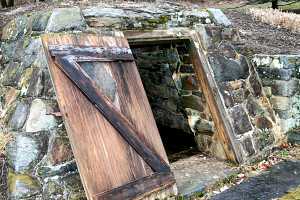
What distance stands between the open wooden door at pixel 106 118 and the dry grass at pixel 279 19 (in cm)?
677

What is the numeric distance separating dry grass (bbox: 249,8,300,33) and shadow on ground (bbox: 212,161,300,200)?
5.33 m

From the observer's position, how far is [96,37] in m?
4.08

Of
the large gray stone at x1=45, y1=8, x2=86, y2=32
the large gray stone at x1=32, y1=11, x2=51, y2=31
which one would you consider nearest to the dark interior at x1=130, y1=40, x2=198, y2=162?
the large gray stone at x1=45, y1=8, x2=86, y2=32

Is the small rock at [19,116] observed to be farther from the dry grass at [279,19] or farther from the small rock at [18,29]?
the dry grass at [279,19]

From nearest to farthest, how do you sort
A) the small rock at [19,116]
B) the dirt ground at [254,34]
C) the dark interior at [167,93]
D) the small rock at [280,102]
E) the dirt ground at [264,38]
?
the small rock at [19,116] → the small rock at [280,102] → the dark interior at [167,93] → the dirt ground at [254,34] → the dirt ground at [264,38]

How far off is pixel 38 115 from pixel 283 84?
380 cm

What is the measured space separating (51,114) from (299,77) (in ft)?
12.8

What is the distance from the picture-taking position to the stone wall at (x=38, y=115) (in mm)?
3758

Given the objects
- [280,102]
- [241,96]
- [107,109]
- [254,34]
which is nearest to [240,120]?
[241,96]

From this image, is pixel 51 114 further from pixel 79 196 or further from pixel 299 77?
pixel 299 77

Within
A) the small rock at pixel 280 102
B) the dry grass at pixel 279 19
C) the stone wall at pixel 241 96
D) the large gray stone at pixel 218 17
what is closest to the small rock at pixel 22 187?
the stone wall at pixel 241 96

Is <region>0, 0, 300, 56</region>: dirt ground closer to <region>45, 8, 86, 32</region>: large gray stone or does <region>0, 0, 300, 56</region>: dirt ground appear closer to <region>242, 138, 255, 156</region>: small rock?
<region>242, 138, 255, 156</region>: small rock

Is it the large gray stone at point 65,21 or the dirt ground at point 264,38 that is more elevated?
the large gray stone at point 65,21

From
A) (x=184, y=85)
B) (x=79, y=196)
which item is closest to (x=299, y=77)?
(x=184, y=85)
